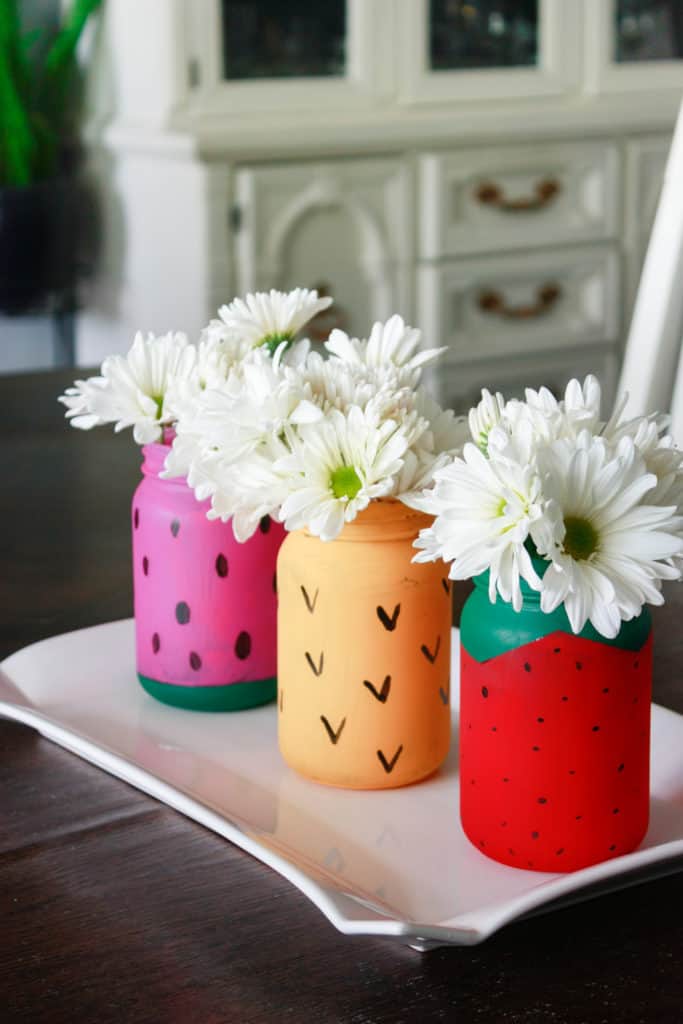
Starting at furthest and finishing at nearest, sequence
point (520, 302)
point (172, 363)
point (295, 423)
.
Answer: point (520, 302) < point (172, 363) < point (295, 423)

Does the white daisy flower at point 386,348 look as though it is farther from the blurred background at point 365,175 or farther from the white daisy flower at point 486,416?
the blurred background at point 365,175

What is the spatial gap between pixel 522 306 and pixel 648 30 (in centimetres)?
67

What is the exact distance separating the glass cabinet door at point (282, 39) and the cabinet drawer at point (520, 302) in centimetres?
47

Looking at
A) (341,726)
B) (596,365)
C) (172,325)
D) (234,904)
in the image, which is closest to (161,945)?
(234,904)

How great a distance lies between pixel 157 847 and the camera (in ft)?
1.95

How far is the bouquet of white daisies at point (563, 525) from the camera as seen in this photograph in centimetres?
50

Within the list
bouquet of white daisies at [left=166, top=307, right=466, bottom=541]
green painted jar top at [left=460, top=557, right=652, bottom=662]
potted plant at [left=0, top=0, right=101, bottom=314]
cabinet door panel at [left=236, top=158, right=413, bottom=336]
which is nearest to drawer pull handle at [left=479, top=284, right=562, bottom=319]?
cabinet door panel at [left=236, top=158, right=413, bottom=336]

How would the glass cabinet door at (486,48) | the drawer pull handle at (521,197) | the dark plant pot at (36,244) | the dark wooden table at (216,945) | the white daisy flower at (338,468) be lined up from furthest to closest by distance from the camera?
the drawer pull handle at (521,197)
the glass cabinet door at (486,48)
the dark plant pot at (36,244)
the white daisy flower at (338,468)
the dark wooden table at (216,945)

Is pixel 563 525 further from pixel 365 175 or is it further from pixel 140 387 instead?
pixel 365 175

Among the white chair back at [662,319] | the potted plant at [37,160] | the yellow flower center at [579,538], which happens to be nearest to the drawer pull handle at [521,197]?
the potted plant at [37,160]

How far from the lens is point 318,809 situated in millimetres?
622

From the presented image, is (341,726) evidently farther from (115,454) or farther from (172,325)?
(172,325)

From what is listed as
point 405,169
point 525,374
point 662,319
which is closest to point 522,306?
point 525,374

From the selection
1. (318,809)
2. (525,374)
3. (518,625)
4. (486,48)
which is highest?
(486,48)
